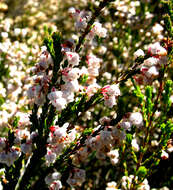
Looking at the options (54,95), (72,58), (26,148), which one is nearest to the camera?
(54,95)

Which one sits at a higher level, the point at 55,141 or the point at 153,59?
the point at 153,59

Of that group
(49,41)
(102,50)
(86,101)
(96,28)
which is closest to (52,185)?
(86,101)

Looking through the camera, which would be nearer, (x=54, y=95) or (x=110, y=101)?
(x=54, y=95)

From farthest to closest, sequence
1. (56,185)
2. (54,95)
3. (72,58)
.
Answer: (56,185) < (72,58) < (54,95)

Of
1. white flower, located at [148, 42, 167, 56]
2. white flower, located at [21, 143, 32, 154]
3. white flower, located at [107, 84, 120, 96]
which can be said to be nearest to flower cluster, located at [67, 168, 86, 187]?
white flower, located at [21, 143, 32, 154]

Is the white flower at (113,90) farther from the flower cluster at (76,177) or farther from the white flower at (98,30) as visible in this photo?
the flower cluster at (76,177)

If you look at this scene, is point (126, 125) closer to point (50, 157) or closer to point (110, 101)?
point (110, 101)

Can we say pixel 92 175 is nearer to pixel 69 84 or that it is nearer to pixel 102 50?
pixel 102 50

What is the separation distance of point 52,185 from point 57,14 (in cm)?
962

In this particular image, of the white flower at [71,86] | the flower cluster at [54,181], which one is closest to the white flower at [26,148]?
the flower cluster at [54,181]

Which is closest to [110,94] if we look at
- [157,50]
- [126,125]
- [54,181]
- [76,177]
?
[126,125]

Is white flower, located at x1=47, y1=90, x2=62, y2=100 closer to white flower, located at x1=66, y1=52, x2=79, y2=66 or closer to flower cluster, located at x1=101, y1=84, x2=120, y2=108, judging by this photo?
white flower, located at x1=66, y1=52, x2=79, y2=66

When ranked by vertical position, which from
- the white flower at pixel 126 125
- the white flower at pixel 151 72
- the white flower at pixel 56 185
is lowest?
the white flower at pixel 56 185

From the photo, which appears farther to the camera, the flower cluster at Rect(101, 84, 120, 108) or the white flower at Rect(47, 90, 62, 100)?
the flower cluster at Rect(101, 84, 120, 108)
